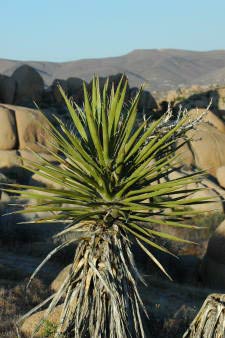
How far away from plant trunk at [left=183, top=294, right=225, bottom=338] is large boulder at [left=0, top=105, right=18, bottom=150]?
2558 centimetres

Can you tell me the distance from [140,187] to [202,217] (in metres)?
20.3

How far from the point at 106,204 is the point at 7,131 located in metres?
25.0

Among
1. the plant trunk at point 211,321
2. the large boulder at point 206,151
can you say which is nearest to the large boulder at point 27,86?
the large boulder at point 206,151

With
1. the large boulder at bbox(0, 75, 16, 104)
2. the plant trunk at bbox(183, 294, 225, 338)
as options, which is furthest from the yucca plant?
the large boulder at bbox(0, 75, 16, 104)

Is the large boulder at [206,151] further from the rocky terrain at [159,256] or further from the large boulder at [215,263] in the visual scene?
the large boulder at [215,263]

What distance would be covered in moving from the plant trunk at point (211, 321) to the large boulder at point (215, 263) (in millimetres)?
9575

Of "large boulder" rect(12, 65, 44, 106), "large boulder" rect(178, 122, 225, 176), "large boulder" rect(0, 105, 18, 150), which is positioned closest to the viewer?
"large boulder" rect(0, 105, 18, 150)

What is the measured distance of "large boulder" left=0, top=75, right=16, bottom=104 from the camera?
50.1m

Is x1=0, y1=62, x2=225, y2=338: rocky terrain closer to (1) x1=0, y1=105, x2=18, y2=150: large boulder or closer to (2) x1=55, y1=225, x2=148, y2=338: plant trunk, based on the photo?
(1) x1=0, y1=105, x2=18, y2=150: large boulder

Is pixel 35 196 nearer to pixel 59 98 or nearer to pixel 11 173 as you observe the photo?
pixel 11 173

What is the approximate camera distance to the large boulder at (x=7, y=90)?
50.1 meters

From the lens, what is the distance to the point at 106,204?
8656 mm

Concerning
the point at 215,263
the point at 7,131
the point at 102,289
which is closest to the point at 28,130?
the point at 7,131

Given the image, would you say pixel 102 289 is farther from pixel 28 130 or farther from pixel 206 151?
pixel 206 151
